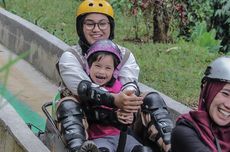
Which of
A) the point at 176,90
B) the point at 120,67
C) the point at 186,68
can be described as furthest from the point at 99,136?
the point at 186,68

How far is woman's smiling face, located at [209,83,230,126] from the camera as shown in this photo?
321cm

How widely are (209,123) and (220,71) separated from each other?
0.27 metres

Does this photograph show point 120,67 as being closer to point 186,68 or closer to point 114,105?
point 114,105

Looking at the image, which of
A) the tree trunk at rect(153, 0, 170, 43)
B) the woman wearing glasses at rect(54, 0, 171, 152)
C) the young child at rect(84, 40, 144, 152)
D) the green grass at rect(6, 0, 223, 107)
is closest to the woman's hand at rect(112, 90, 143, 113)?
the woman wearing glasses at rect(54, 0, 171, 152)

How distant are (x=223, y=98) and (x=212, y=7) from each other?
842cm

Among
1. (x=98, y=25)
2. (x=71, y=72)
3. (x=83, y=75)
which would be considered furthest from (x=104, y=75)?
(x=98, y=25)

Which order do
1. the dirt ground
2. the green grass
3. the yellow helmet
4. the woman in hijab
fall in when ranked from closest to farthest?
the woman in hijab → the yellow helmet → the green grass → the dirt ground

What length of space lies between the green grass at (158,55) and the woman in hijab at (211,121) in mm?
3511

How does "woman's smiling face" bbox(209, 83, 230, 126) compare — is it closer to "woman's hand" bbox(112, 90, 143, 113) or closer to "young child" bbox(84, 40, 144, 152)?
"woman's hand" bbox(112, 90, 143, 113)

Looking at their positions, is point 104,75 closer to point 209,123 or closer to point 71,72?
point 71,72

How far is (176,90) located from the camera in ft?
24.1

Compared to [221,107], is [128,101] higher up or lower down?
lower down

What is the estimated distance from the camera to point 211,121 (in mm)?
3262

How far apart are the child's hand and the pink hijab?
0.88m
